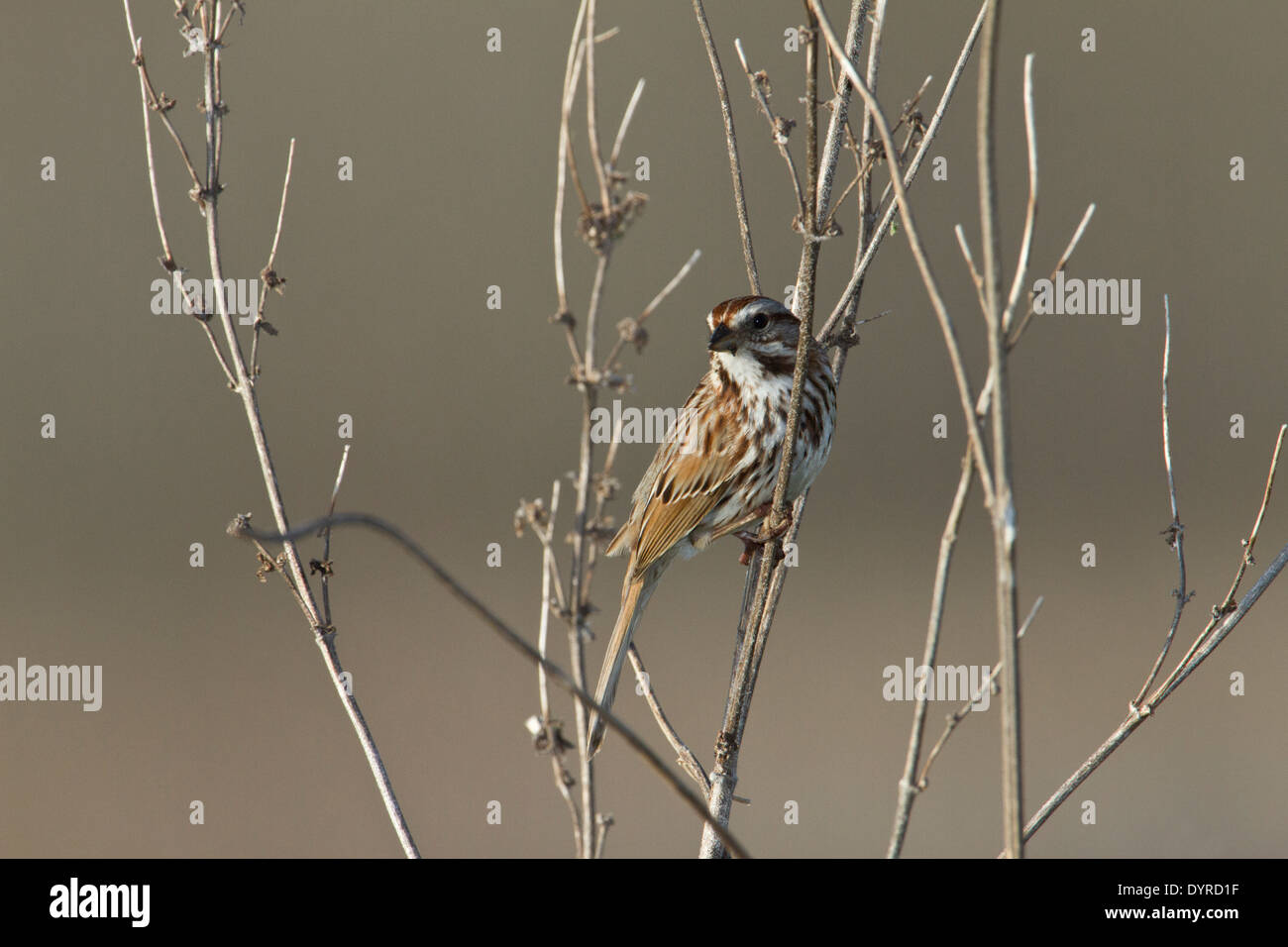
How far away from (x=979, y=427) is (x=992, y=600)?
7311 millimetres

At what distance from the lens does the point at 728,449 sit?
3.43 m

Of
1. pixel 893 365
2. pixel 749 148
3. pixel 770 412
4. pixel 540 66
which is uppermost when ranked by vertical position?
pixel 540 66

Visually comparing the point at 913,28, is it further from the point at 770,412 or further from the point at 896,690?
the point at 770,412

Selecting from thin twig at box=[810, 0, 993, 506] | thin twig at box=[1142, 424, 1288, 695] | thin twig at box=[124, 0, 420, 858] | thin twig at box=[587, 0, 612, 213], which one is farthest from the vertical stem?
thin twig at box=[1142, 424, 1288, 695]

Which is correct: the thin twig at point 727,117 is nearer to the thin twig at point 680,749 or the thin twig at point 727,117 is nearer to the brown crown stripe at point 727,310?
the brown crown stripe at point 727,310

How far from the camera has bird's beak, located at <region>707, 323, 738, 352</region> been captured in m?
3.11

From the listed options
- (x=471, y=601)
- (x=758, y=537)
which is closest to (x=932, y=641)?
(x=471, y=601)

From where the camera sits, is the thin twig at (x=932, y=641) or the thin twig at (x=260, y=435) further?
the thin twig at (x=260, y=435)

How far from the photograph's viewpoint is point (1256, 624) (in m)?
8.41

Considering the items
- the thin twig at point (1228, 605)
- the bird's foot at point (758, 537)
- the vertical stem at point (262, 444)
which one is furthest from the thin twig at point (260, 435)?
the thin twig at point (1228, 605)

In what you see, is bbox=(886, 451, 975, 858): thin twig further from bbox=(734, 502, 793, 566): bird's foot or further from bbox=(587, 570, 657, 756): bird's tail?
bbox=(587, 570, 657, 756): bird's tail

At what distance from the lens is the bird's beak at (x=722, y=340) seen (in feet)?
10.2
